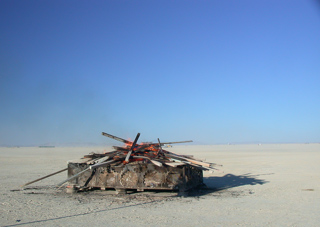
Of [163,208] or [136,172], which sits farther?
[136,172]

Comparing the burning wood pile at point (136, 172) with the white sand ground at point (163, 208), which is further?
the burning wood pile at point (136, 172)

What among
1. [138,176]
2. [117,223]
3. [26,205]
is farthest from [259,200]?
[26,205]

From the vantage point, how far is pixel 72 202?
9.92 metres

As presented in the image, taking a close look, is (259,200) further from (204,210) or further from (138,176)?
(138,176)

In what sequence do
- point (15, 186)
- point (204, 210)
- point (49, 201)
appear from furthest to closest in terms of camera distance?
1. point (15, 186)
2. point (49, 201)
3. point (204, 210)

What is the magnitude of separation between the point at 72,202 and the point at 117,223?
319cm

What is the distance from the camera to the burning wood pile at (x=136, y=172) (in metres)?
10.4

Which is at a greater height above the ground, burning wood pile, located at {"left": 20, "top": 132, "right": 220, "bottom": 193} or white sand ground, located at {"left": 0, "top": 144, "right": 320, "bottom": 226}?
burning wood pile, located at {"left": 20, "top": 132, "right": 220, "bottom": 193}

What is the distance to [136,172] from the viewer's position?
34.7 ft

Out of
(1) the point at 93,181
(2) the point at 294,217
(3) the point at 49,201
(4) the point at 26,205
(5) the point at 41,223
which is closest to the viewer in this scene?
(5) the point at 41,223

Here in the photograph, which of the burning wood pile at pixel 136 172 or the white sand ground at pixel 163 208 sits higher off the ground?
the burning wood pile at pixel 136 172

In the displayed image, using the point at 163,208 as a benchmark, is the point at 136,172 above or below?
above

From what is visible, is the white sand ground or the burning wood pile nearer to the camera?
the white sand ground

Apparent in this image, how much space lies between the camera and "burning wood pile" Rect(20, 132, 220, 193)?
1044 centimetres
